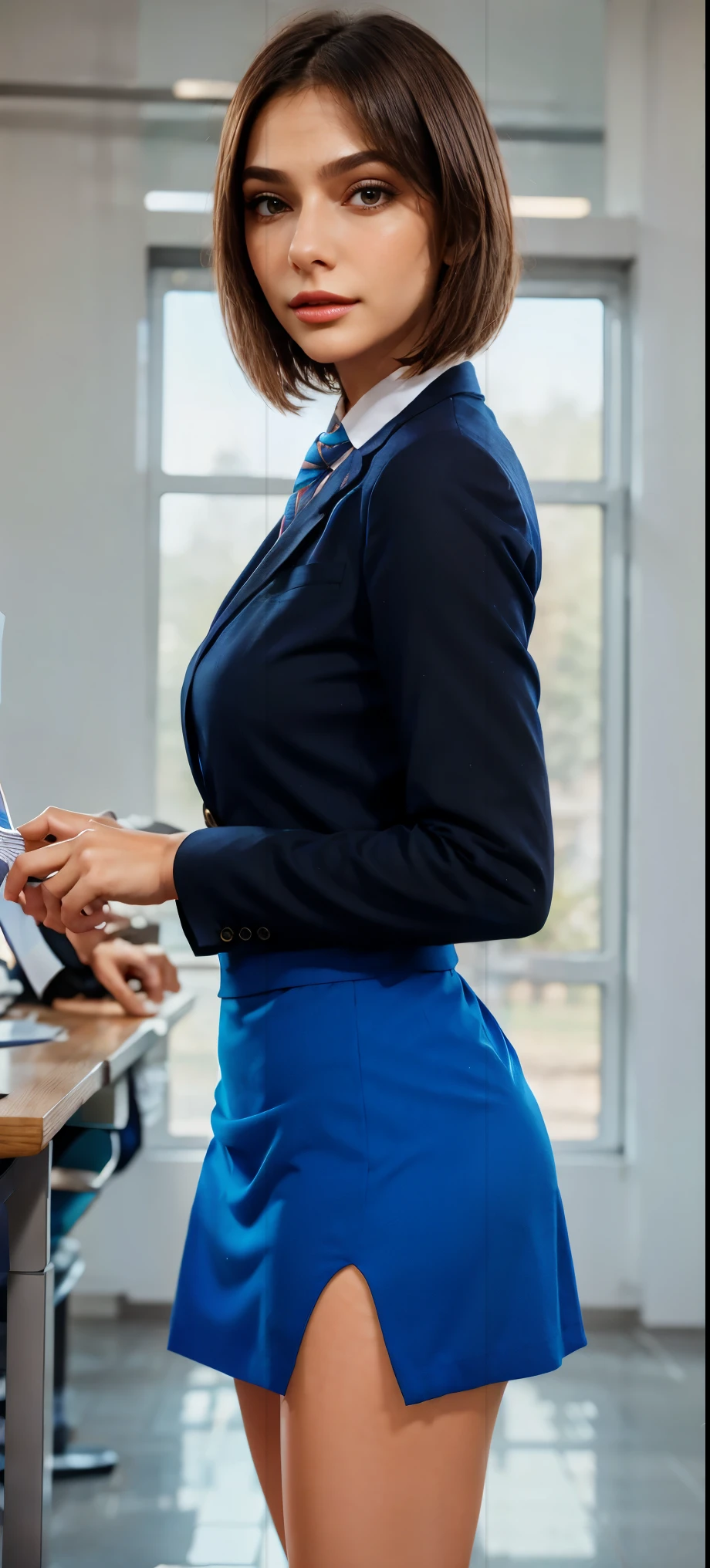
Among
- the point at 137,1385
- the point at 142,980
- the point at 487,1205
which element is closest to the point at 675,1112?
the point at 142,980

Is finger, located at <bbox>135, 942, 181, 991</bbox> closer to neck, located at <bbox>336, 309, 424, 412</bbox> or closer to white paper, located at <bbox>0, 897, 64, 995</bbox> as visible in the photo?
white paper, located at <bbox>0, 897, 64, 995</bbox>

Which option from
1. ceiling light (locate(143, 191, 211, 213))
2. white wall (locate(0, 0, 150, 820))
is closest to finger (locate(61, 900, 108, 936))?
white wall (locate(0, 0, 150, 820))

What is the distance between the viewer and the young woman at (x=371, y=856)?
0.71 metres

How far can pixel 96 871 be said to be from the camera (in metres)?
0.78

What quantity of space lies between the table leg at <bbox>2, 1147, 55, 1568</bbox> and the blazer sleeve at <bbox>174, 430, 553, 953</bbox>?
0.53 meters

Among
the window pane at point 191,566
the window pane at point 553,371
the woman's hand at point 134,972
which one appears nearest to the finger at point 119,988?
the woman's hand at point 134,972

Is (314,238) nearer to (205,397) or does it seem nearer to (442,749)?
(442,749)

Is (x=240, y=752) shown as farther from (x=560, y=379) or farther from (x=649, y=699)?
(x=649, y=699)

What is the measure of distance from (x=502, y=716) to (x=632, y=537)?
1.23 m

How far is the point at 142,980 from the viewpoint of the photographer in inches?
74.2

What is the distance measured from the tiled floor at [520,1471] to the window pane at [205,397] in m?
1.09

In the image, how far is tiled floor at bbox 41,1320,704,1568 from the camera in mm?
1403

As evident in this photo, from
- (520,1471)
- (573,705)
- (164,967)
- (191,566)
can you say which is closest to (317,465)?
(191,566)

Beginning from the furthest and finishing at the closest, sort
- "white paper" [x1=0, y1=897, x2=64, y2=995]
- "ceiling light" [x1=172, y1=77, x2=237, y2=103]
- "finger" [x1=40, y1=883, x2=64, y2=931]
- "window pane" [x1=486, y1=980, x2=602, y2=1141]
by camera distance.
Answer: "window pane" [x1=486, y1=980, x2=602, y2=1141] → "white paper" [x1=0, y1=897, x2=64, y2=995] → "ceiling light" [x1=172, y1=77, x2=237, y2=103] → "finger" [x1=40, y1=883, x2=64, y2=931]
